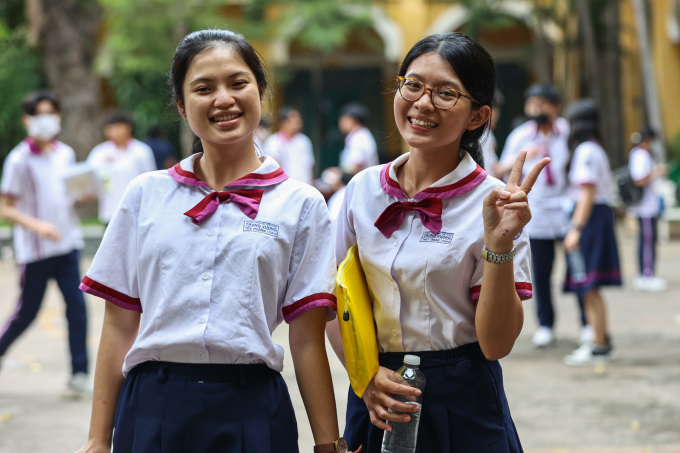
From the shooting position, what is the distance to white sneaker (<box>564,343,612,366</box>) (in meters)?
7.03

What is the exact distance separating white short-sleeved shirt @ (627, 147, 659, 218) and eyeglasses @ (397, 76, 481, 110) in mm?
8418

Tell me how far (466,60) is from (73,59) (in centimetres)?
1492

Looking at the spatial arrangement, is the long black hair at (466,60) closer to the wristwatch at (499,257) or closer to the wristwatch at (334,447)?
the wristwatch at (499,257)

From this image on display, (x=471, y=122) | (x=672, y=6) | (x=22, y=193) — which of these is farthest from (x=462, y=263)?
(x=672, y=6)

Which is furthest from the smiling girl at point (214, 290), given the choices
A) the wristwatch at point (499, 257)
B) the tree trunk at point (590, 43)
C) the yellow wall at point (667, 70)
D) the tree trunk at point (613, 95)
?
the yellow wall at point (667, 70)

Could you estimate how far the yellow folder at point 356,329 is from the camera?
2.59m

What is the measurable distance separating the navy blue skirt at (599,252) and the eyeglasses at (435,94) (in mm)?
4654

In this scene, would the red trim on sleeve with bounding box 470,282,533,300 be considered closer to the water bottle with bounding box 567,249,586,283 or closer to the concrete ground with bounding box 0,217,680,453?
the concrete ground with bounding box 0,217,680,453

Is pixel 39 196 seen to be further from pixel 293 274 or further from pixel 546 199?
pixel 293 274

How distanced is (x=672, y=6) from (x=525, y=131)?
1676 cm

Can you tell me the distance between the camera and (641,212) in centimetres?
1059

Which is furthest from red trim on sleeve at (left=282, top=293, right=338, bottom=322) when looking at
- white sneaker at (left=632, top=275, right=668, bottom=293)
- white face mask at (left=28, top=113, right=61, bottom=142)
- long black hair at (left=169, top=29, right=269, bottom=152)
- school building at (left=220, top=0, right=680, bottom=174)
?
school building at (left=220, top=0, right=680, bottom=174)

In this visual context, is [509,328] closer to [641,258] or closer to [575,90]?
[641,258]

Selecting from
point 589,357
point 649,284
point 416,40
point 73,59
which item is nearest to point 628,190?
point 649,284
